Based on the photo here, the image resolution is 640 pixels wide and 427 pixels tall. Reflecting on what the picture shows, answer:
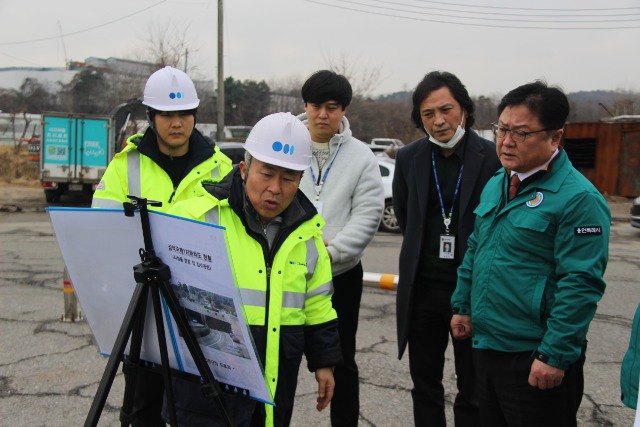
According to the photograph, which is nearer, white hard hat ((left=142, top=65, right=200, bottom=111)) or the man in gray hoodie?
white hard hat ((left=142, top=65, right=200, bottom=111))

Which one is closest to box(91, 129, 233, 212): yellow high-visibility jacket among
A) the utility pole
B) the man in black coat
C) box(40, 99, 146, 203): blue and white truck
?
the man in black coat

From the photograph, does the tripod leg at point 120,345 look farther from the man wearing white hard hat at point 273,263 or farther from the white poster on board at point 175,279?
the man wearing white hard hat at point 273,263

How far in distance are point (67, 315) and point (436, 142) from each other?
4286mm

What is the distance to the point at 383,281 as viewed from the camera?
692 cm

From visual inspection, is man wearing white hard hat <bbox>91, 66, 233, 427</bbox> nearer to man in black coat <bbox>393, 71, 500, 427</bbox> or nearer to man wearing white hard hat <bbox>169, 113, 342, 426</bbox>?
man wearing white hard hat <bbox>169, 113, 342, 426</bbox>

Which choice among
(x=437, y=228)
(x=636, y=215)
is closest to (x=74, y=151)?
(x=636, y=215)

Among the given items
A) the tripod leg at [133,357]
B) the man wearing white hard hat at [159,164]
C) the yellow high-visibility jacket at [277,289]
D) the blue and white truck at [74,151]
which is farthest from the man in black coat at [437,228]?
the blue and white truck at [74,151]

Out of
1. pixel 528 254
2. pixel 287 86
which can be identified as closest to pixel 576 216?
pixel 528 254

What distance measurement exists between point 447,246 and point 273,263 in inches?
51.0

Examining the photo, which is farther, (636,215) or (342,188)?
(636,215)

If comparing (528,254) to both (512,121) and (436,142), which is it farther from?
(436,142)

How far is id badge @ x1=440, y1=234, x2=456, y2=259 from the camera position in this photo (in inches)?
129

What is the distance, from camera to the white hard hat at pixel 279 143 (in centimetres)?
228

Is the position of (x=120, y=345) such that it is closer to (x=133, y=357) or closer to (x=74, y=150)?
(x=133, y=357)
